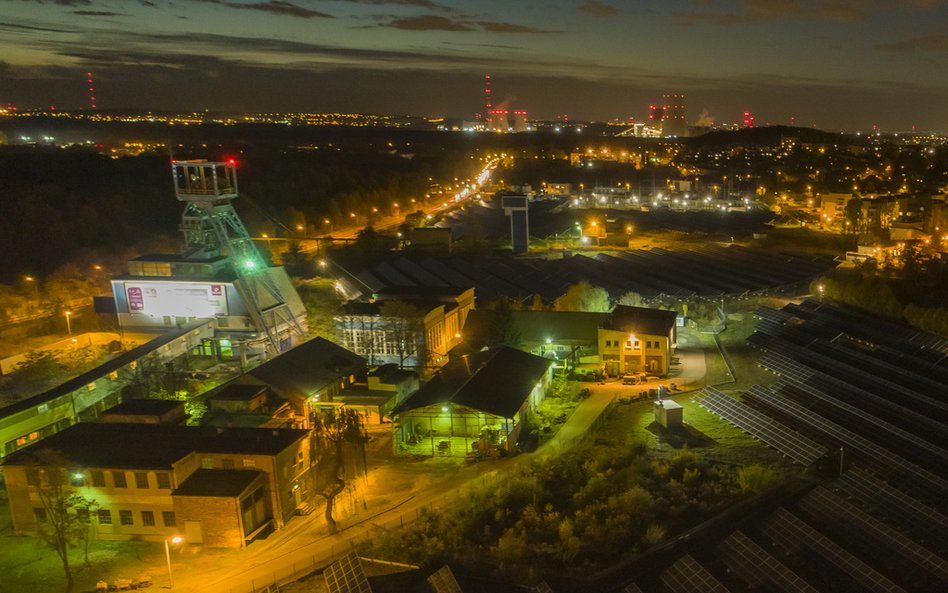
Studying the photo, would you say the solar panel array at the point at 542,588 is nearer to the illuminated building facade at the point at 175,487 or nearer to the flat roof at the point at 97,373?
the illuminated building facade at the point at 175,487

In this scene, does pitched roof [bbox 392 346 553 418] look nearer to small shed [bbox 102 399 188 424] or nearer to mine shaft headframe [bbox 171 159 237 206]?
small shed [bbox 102 399 188 424]

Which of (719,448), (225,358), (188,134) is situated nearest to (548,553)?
(719,448)

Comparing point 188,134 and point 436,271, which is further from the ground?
point 188,134

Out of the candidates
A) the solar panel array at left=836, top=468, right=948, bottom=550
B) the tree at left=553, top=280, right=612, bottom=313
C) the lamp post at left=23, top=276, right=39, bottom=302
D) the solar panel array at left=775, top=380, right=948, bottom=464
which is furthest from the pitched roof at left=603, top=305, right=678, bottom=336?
the lamp post at left=23, top=276, right=39, bottom=302

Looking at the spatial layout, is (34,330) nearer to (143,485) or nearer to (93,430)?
(93,430)

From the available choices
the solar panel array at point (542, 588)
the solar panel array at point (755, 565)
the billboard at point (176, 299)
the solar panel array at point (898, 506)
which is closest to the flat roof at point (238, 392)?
the billboard at point (176, 299)

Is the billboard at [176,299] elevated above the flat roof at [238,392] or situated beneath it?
elevated above

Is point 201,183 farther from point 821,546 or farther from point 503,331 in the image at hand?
point 821,546
